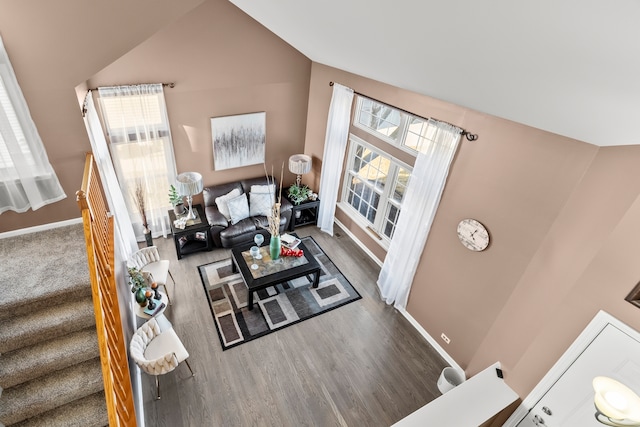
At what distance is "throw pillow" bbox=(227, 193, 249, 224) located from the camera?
18.2 ft

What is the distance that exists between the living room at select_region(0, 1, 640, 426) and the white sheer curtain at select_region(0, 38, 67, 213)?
3.3 inches

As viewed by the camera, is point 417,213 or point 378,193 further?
point 378,193

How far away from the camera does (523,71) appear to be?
1955 millimetres

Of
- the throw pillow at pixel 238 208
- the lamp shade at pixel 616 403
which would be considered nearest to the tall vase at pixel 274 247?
the throw pillow at pixel 238 208

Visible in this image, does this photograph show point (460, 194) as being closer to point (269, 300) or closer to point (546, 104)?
point (546, 104)

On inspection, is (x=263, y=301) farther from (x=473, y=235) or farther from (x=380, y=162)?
(x=473, y=235)

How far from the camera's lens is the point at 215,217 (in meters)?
5.49

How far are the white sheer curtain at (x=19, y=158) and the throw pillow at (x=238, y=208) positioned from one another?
2471 mm

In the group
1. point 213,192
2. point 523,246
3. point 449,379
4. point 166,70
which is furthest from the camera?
point 213,192

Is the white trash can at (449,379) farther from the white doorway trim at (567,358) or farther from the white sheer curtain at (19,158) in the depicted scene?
the white sheer curtain at (19,158)

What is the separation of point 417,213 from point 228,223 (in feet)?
10.2

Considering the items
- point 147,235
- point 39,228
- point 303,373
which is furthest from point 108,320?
point 147,235

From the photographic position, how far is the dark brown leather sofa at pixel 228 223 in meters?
5.46

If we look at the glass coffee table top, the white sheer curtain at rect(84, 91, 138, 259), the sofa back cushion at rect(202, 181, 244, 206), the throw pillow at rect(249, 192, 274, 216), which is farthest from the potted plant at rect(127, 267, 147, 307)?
the throw pillow at rect(249, 192, 274, 216)
